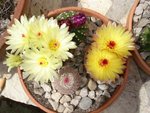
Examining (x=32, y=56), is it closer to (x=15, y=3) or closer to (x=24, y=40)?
(x=24, y=40)

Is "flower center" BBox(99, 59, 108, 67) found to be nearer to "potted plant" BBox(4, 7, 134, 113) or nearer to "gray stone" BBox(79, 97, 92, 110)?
"potted plant" BBox(4, 7, 134, 113)

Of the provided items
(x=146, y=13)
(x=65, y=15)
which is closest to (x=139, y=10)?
(x=146, y=13)

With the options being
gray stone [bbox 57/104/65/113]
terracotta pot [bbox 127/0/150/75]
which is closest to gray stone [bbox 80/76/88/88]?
gray stone [bbox 57/104/65/113]

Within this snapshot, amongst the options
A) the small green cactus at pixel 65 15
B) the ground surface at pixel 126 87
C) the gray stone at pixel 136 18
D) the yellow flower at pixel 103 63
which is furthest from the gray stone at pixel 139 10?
the yellow flower at pixel 103 63

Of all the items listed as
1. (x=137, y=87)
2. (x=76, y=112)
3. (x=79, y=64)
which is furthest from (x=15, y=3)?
(x=137, y=87)

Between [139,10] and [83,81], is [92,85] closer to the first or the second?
[83,81]

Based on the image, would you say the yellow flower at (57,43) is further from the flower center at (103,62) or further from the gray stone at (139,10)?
the gray stone at (139,10)
